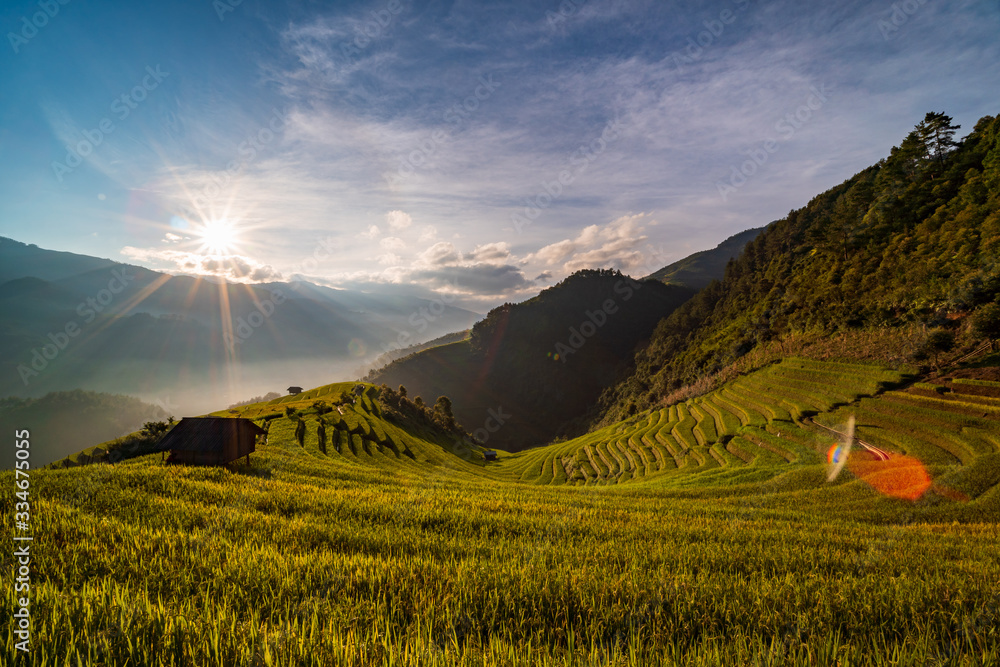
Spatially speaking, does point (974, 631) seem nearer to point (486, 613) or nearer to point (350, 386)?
point (486, 613)

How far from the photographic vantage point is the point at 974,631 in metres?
2.88

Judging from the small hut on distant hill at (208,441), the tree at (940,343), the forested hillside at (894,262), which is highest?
the forested hillside at (894,262)

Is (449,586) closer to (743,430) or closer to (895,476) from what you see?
(895,476)

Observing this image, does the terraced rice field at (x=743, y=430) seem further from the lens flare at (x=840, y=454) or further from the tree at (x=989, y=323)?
the tree at (x=989, y=323)

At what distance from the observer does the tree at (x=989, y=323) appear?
27641 mm

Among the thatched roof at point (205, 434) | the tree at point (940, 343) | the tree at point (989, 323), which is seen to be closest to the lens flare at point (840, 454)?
the tree at point (940, 343)

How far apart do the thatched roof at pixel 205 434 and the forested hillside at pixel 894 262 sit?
50688 millimetres

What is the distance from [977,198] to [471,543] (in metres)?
78.3

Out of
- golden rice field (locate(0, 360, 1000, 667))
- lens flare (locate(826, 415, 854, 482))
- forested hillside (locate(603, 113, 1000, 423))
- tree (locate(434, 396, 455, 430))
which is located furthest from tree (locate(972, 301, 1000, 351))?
tree (locate(434, 396, 455, 430))

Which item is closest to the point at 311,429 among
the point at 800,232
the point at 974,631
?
the point at 974,631

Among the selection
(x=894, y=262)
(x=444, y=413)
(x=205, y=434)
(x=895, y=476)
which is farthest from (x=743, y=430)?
(x=444, y=413)

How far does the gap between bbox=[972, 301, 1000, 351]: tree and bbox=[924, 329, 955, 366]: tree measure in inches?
57.2

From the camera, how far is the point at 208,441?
18734 millimetres

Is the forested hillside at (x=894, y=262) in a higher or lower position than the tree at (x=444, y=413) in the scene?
higher
